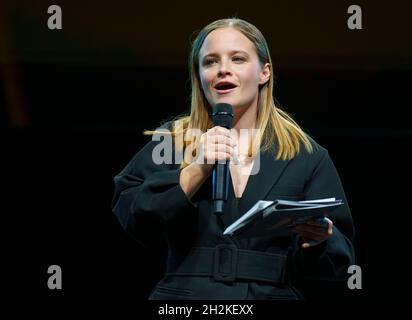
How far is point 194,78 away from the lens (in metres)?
1.96

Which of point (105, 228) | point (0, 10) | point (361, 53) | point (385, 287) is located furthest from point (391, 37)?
point (0, 10)

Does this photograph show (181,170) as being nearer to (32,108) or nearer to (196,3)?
(196,3)

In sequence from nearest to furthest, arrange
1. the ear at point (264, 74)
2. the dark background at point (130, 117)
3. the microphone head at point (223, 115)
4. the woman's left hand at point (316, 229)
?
1. the woman's left hand at point (316, 229)
2. the microphone head at point (223, 115)
3. the ear at point (264, 74)
4. the dark background at point (130, 117)

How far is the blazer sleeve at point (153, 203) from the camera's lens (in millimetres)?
1675

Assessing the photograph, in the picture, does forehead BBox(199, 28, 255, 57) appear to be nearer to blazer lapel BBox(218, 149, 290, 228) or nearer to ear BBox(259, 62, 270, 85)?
ear BBox(259, 62, 270, 85)

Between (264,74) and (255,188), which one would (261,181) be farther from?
(264,74)

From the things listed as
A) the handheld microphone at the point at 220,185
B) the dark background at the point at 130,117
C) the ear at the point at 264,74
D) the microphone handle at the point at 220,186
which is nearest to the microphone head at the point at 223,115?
the handheld microphone at the point at 220,185

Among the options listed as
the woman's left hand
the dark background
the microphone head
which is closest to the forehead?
the microphone head

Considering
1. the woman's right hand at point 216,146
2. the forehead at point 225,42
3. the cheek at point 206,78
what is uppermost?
the forehead at point 225,42

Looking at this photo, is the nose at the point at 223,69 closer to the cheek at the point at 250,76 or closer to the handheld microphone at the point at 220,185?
the cheek at the point at 250,76

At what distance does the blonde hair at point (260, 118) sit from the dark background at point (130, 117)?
120 centimetres

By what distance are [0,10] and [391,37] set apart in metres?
1.80

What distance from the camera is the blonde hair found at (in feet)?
6.13

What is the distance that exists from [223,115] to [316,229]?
35 centimetres
